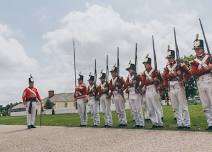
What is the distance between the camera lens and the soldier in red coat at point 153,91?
1370 cm

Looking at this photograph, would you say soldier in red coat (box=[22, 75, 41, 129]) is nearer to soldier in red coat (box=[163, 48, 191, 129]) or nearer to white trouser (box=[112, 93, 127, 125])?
white trouser (box=[112, 93, 127, 125])

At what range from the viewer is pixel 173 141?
10.2 metres

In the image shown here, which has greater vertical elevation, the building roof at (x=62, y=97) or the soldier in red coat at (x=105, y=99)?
the building roof at (x=62, y=97)

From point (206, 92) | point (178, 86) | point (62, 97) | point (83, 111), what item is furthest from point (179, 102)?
point (62, 97)

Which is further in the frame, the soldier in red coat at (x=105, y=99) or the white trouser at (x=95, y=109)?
the white trouser at (x=95, y=109)

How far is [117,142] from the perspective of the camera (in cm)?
1113

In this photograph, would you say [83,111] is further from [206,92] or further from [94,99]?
[206,92]

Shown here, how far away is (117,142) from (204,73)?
10.3 feet

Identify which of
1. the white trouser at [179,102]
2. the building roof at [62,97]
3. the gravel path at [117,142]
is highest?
the building roof at [62,97]

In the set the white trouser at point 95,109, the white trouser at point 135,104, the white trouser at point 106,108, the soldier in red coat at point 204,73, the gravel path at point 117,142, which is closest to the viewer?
the gravel path at point 117,142

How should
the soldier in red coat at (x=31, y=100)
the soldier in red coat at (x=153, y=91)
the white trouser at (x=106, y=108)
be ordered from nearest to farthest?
1. the soldier in red coat at (x=153, y=91)
2. the white trouser at (x=106, y=108)
3. the soldier in red coat at (x=31, y=100)

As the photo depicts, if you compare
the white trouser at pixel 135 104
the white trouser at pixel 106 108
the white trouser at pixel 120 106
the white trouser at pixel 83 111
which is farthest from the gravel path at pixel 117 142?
the white trouser at pixel 83 111

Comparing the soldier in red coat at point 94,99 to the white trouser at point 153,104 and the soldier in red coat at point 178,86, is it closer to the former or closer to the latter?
the white trouser at point 153,104

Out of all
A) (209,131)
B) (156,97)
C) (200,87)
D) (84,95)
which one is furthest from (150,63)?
(84,95)
